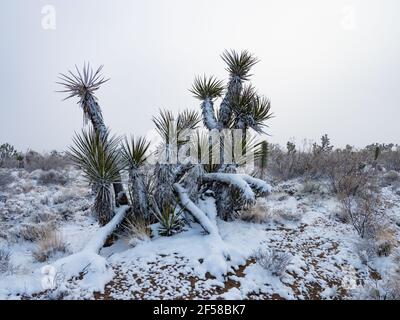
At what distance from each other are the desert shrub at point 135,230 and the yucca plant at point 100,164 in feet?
1.20

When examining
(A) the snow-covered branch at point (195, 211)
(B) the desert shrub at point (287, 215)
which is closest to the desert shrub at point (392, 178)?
(B) the desert shrub at point (287, 215)

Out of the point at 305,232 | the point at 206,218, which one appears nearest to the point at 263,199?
the point at 305,232

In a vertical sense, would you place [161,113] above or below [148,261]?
above

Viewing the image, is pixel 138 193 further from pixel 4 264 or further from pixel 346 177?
pixel 346 177

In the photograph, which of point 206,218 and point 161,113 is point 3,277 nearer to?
point 206,218

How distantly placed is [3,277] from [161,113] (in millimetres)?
3403

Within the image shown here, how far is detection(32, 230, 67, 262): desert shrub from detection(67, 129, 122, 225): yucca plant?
753 millimetres

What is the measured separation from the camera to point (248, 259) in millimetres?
4430

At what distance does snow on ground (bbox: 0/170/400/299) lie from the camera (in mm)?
3574

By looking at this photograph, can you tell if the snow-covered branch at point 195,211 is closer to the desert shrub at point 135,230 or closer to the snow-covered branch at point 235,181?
the snow-covered branch at point 235,181

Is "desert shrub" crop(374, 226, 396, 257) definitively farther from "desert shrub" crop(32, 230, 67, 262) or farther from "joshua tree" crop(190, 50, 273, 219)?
"desert shrub" crop(32, 230, 67, 262)

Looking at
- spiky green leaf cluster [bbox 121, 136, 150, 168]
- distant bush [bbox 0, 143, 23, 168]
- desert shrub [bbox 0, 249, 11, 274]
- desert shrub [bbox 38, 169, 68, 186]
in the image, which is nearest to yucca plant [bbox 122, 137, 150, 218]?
spiky green leaf cluster [bbox 121, 136, 150, 168]

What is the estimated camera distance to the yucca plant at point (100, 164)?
184 inches
